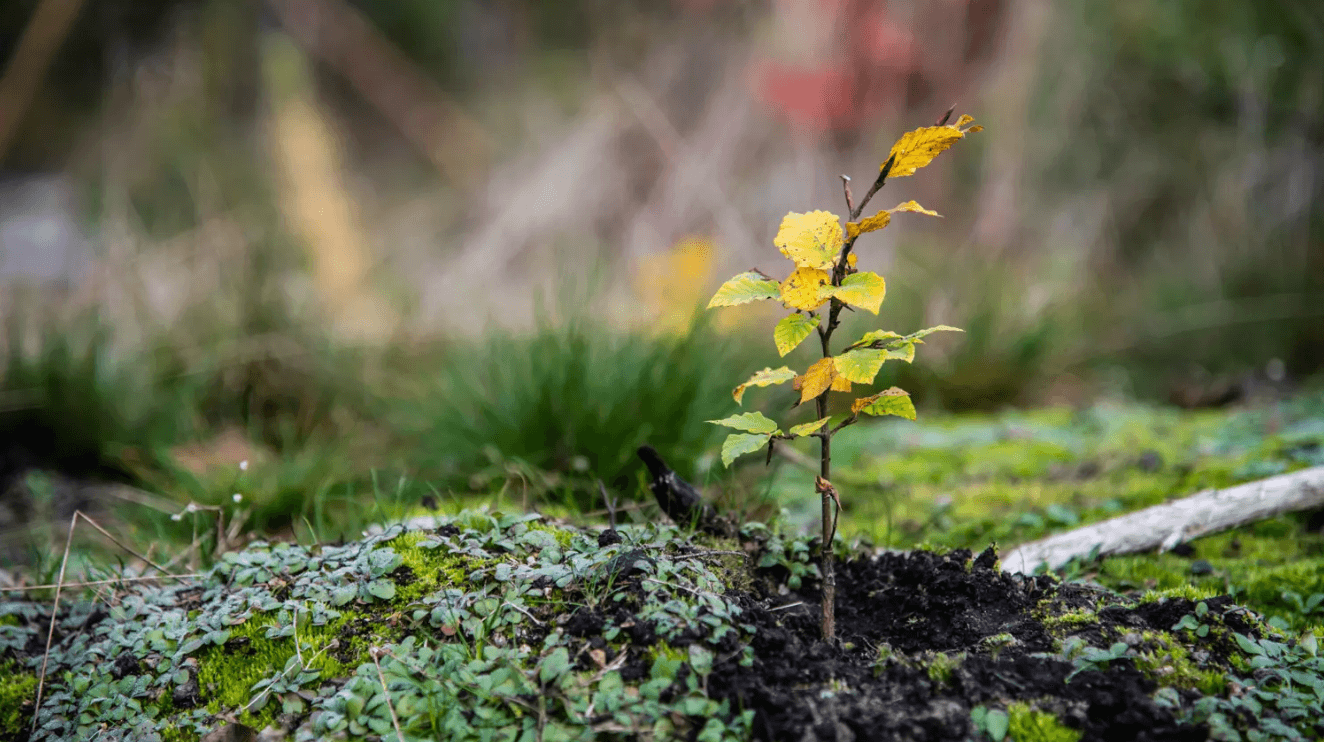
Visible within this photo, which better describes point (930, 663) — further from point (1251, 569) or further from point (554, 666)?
point (1251, 569)

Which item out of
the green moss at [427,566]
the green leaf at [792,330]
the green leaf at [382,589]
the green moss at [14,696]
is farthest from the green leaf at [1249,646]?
the green moss at [14,696]

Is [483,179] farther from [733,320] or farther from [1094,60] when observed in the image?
[1094,60]

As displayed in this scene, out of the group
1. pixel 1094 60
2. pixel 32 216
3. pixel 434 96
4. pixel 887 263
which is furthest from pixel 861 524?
pixel 434 96

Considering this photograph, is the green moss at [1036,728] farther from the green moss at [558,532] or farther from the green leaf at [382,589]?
the green leaf at [382,589]

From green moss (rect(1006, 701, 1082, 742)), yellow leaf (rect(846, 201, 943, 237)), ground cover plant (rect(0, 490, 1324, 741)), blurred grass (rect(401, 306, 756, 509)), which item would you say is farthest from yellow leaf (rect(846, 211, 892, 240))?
blurred grass (rect(401, 306, 756, 509))

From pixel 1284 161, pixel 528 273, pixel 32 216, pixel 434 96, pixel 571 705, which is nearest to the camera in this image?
pixel 571 705

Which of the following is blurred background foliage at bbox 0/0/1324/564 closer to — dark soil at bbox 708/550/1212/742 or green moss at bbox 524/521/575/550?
green moss at bbox 524/521/575/550
